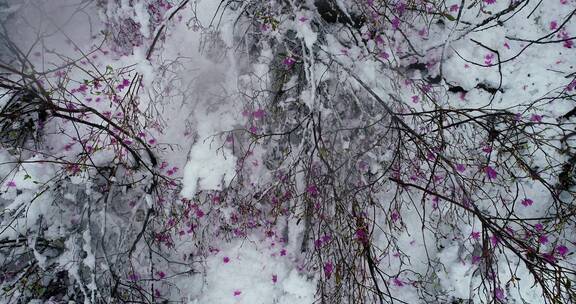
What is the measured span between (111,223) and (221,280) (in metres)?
1.06

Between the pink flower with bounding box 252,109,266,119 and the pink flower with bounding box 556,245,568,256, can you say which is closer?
the pink flower with bounding box 252,109,266,119

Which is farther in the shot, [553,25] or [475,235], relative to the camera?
[553,25]

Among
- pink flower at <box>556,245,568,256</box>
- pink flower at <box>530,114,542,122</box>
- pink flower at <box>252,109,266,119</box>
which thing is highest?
pink flower at <box>530,114,542,122</box>

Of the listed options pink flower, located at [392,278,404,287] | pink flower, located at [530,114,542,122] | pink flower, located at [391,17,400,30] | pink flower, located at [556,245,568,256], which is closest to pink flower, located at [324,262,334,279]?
pink flower, located at [392,278,404,287]

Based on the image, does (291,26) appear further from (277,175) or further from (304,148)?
(277,175)

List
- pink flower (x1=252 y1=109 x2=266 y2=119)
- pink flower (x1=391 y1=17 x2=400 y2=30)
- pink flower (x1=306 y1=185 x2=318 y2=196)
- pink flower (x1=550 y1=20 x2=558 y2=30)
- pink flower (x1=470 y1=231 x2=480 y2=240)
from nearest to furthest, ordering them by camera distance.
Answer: pink flower (x1=306 y1=185 x2=318 y2=196) < pink flower (x1=252 y1=109 x2=266 y2=119) < pink flower (x1=470 y1=231 x2=480 y2=240) < pink flower (x1=391 y1=17 x2=400 y2=30) < pink flower (x1=550 y1=20 x2=558 y2=30)

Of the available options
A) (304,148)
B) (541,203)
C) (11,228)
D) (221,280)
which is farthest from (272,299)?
(541,203)

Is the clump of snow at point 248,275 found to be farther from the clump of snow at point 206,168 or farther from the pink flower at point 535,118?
the pink flower at point 535,118

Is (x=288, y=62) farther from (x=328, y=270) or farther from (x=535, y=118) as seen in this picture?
(x=535, y=118)

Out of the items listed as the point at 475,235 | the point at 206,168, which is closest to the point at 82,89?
the point at 206,168

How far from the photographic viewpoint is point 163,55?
123 inches

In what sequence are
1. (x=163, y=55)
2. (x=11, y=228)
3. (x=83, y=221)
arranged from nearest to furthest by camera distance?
(x=11, y=228), (x=83, y=221), (x=163, y=55)

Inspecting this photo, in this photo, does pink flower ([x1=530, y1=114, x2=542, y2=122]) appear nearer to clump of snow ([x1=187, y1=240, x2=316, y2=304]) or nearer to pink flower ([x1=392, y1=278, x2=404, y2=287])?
pink flower ([x1=392, y1=278, x2=404, y2=287])

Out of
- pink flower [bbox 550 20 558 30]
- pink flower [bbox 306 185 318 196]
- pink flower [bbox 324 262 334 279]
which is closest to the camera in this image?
pink flower [bbox 306 185 318 196]
